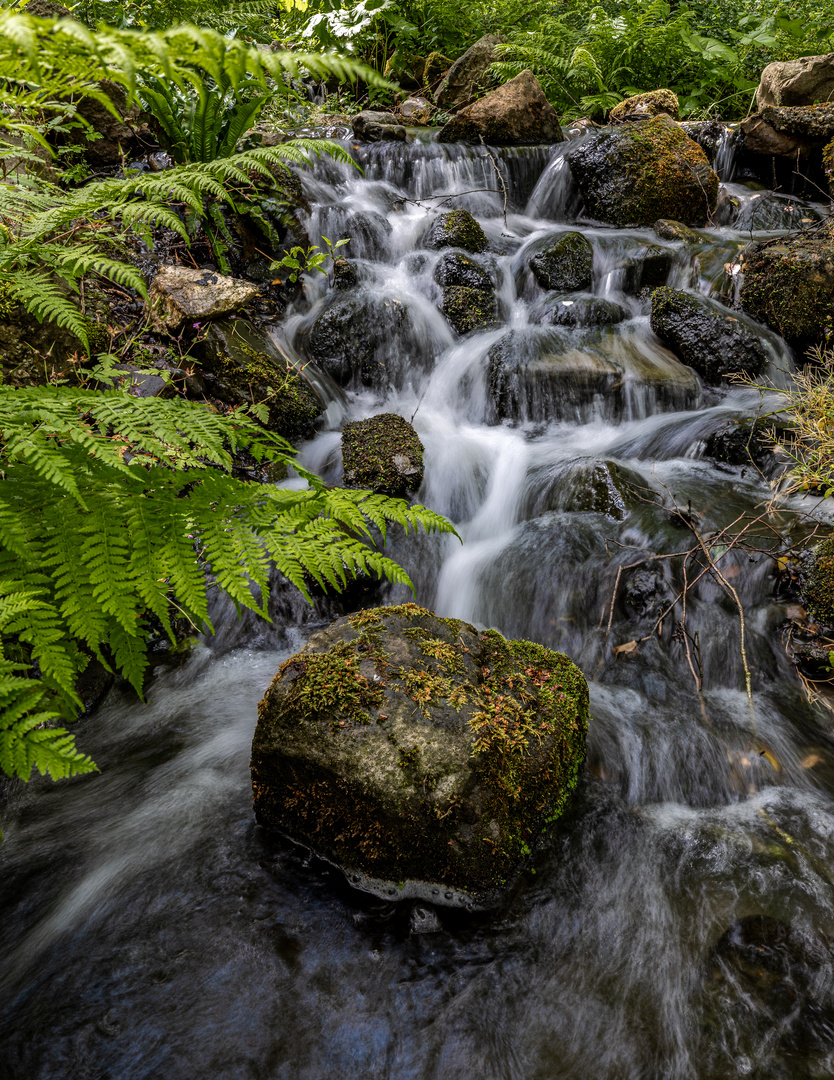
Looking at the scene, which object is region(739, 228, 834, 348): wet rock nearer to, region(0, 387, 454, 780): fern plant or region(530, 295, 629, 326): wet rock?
region(530, 295, 629, 326): wet rock

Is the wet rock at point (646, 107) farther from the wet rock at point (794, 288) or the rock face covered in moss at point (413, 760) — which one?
the rock face covered in moss at point (413, 760)

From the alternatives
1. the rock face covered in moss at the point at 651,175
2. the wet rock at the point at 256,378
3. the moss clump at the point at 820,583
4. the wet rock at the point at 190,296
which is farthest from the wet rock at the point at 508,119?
the moss clump at the point at 820,583

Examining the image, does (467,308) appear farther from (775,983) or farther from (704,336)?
(775,983)

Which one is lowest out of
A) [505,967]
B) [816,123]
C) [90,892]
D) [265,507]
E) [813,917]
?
[813,917]

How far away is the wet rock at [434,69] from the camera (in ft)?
39.6

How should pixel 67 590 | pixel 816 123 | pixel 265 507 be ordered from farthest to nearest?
1. pixel 816 123
2. pixel 265 507
3. pixel 67 590

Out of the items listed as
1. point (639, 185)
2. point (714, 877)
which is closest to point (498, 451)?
point (714, 877)

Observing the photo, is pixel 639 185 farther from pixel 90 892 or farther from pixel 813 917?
pixel 90 892

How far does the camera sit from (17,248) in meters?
1.90

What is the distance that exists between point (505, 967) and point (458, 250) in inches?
285

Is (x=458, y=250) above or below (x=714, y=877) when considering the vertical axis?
above

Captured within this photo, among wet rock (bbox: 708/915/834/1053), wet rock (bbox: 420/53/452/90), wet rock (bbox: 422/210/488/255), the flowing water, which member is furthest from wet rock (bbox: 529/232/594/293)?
wet rock (bbox: 420/53/452/90)

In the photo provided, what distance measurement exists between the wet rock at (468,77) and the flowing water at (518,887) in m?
9.40

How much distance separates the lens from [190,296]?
520cm
